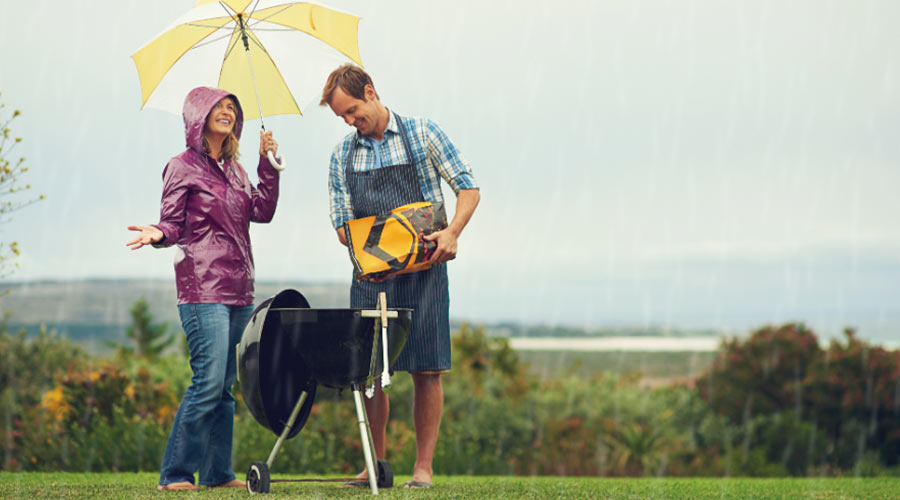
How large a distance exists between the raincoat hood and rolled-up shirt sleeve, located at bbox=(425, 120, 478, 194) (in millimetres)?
999

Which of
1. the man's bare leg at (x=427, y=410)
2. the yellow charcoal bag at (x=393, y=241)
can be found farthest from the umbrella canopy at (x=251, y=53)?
the man's bare leg at (x=427, y=410)

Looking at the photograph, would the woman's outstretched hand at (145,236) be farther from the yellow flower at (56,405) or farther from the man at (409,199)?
the yellow flower at (56,405)

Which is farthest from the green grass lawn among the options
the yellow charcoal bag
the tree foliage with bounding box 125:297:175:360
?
the tree foliage with bounding box 125:297:175:360

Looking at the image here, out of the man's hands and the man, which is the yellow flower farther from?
the man's hands

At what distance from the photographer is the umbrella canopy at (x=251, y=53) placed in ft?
14.8

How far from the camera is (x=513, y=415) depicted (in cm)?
1163

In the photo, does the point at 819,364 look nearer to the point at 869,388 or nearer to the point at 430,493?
the point at 869,388

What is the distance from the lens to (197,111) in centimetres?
397

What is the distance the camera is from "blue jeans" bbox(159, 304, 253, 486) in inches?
150

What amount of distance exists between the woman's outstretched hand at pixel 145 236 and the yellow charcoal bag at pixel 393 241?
84cm

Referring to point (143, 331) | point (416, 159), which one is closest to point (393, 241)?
point (416, 159)

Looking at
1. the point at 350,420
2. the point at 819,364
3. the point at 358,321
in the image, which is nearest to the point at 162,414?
the point at 350,420

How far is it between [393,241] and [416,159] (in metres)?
0.47

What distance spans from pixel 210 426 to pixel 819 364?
11.8m
